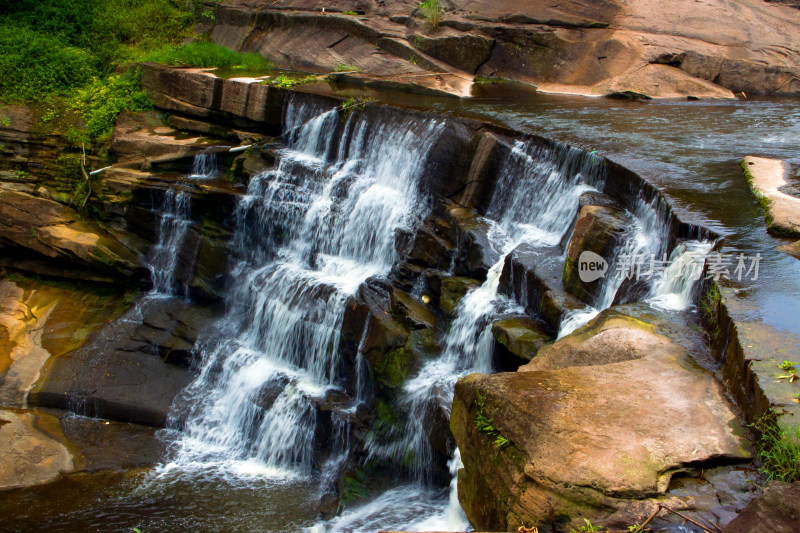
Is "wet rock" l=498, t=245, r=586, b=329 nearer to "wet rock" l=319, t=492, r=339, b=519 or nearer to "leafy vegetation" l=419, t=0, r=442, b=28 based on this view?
"wet rock" l=319, t=492, r=339, b=519

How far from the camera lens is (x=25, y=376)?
31.6 ft

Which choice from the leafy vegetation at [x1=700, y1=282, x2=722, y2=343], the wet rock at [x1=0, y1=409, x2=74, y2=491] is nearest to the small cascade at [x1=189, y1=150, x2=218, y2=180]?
the wet rock at [x1=0, y1=409, x2=74, y2=491]

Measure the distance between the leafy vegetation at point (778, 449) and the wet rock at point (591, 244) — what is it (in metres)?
3.21

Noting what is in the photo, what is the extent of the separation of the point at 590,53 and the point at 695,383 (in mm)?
11319

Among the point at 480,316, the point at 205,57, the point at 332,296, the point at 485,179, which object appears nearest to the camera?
the point at 480,316

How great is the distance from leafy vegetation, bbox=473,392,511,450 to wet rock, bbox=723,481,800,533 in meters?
1.49

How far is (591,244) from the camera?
294 inches

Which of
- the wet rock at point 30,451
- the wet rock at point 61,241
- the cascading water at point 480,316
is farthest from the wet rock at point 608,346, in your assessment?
the wet rock at point 61,241

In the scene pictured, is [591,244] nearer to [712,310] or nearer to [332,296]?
[712,310]

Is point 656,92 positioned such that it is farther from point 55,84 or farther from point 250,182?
point 55,84

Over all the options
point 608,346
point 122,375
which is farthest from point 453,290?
point 122,375

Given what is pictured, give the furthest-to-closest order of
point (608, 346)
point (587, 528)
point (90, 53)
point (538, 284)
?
point (90, 53) → point (538, 284) → point (608, 346) → point (587, 528)

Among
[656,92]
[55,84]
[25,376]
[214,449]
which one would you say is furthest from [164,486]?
[656,92]

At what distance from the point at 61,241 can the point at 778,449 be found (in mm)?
10882
